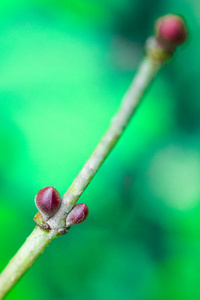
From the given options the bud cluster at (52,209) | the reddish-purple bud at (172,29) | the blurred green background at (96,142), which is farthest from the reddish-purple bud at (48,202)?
the blurred green background at (96,142)

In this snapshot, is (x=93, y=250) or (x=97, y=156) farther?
(x=93, y=250)

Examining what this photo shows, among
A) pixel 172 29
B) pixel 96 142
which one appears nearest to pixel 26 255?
pixel 172 29

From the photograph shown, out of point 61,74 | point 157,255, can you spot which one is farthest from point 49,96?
point 157,255

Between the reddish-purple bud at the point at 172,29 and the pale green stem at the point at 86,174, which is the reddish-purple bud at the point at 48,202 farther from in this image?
the reddish-purple bud at the point at 172,29

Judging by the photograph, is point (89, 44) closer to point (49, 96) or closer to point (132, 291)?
point (49, 96)

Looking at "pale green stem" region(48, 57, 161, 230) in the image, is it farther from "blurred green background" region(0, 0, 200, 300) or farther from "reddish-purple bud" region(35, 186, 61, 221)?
"blurred green background" region(0, 0, 200, 300)

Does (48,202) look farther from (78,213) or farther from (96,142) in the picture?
(96,142)

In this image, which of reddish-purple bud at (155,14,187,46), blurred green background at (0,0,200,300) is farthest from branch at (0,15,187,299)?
blurred green background at (0,0,200,300)
